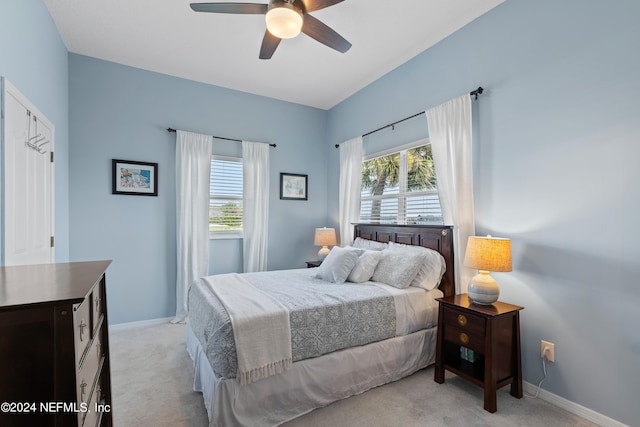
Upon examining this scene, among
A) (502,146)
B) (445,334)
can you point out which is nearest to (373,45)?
(502,146)

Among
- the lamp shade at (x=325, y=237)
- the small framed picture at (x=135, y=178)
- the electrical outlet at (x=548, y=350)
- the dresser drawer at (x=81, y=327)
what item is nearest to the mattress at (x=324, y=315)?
the electrical outlet at (x=548, y=350)

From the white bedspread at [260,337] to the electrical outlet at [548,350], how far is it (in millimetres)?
1845

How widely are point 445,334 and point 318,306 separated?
1.05 m

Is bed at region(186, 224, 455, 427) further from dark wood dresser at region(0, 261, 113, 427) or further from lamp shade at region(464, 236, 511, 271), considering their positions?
dark wood dresser at region(0, 261, 113, 427)

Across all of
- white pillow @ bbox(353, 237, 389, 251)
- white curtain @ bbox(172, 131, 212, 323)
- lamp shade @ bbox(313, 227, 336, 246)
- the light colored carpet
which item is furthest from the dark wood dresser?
lamp shade @ bbox(313, 227, 336, 246)

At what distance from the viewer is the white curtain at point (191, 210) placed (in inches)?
150

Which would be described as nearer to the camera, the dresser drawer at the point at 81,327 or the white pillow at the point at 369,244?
the dresser drawer at the point at 81,327

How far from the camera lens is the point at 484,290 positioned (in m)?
2.22

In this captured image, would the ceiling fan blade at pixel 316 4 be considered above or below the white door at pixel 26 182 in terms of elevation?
above

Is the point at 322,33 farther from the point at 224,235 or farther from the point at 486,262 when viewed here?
the point at 224,235

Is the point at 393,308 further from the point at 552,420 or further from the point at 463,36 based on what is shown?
the point at 463,36

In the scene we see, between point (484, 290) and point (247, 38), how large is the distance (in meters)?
3.13

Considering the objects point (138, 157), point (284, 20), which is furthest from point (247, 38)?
point (138, 157)

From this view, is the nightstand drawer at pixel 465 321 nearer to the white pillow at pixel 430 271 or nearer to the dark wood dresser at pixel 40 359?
the white pillow at pixel 430 271
